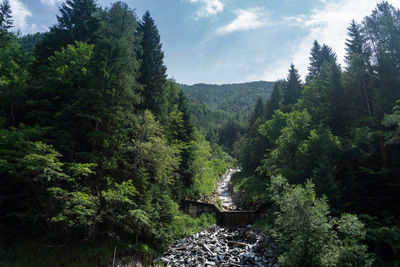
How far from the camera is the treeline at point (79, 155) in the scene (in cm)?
1005

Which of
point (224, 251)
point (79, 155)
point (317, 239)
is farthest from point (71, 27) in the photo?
point (317, 239)

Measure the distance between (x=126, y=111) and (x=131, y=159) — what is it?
13.0ft

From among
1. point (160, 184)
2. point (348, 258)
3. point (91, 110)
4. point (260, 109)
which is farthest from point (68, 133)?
point (260, 109)

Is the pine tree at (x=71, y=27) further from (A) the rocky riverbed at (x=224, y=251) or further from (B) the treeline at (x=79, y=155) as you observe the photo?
(A) the rocky riverbed at (x=224, y=251)

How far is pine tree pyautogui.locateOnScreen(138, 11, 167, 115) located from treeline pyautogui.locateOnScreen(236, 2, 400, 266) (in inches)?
591

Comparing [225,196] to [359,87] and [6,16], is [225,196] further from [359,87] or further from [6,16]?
[6,16]

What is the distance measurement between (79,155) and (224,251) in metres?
12.4

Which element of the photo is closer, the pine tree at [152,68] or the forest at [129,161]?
the forest at [129,161]

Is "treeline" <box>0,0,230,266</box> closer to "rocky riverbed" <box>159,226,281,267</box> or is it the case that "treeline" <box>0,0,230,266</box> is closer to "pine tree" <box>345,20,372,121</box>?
"rocky riverbed" <box>159,226,281,267</box>

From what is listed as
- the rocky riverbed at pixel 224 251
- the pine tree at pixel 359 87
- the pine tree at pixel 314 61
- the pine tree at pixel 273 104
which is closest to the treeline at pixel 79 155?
the rocky riverbed at pixel 224 251

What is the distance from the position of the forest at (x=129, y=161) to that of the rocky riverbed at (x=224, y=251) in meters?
0.95

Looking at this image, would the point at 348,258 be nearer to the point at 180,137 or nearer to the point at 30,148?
the point at 30,148

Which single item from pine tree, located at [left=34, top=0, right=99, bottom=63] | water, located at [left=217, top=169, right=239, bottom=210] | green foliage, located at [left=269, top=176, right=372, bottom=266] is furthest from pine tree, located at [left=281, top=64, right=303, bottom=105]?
pine tree, located at [left=34, top=0, right=99, bottom=63]

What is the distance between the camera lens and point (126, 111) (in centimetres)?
1552
